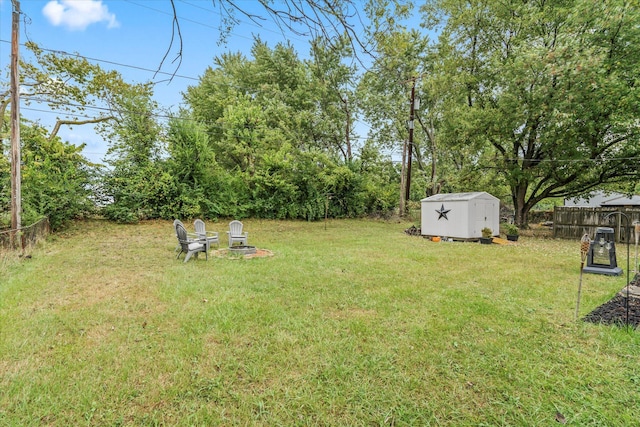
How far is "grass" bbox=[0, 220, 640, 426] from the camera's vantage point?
1.90m

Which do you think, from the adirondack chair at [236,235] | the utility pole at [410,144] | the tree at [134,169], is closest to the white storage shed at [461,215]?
the utility pole at [410,144]

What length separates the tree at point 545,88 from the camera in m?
8.59

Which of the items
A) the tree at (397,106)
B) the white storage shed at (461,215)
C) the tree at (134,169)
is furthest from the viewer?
the tree at (397,106)

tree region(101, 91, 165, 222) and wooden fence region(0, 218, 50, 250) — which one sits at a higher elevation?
tree region(101, 91, 165, 222)

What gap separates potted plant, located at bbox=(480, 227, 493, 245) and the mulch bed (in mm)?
6126

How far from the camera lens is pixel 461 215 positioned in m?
10.1

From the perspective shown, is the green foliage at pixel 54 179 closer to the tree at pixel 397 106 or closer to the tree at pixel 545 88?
the tree at pixel 545 88

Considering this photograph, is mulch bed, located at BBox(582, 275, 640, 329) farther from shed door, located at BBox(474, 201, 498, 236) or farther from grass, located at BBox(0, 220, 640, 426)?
shed door, located at BBox(474, 201, 498, 236)

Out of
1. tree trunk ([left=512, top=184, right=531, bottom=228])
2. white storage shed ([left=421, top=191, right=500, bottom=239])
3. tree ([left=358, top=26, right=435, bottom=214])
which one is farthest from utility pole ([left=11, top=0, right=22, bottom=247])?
tree trunk ([left=512, top=184, right=531, bottom=228])

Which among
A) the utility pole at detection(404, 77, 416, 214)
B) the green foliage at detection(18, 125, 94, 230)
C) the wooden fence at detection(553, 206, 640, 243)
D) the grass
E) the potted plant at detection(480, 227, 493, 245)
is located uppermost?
the utility pole at detection(404, 77, 416, 214)

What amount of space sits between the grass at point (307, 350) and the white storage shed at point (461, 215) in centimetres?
486

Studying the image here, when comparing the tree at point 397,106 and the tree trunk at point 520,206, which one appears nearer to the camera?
the tree trunk at point 520,206

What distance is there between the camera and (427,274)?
5.36m

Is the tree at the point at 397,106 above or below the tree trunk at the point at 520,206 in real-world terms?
above
